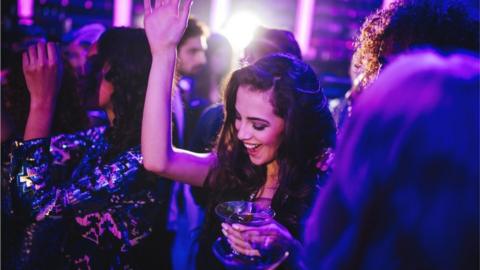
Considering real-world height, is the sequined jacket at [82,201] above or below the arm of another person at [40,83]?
below

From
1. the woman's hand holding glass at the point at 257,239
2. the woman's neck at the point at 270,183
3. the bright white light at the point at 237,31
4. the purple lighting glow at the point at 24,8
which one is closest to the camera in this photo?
the woman's hand holding glass at the point at 257,239

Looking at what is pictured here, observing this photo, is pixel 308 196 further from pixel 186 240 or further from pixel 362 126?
pixel 186 240

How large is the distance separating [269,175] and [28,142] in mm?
1121

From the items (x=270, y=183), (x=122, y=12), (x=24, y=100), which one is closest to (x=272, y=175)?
(x=270, y=183)

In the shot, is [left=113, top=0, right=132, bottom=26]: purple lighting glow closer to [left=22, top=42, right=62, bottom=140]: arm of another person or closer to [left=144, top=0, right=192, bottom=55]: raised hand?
[left=22, top=42, right=62, bottom=140]: arm of another person

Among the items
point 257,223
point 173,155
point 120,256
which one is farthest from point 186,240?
point 257,223

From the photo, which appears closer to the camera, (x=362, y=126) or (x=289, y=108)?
(x=362, y=126)

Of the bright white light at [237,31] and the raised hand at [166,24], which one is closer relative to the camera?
the raised hand at [166,24]

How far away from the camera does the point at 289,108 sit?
1.82m

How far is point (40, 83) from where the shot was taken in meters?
2.03

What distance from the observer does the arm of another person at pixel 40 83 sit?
2016mm

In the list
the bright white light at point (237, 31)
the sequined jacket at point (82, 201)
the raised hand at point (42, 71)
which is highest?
the bright white light at point (237, 31)

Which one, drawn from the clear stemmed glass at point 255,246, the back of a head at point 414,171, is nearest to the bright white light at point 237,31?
the clear stemmed glass at point 255,246

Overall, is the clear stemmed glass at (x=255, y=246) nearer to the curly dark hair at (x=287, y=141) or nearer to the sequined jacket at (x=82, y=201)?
the curly dark hair at (x=287, y=141)
